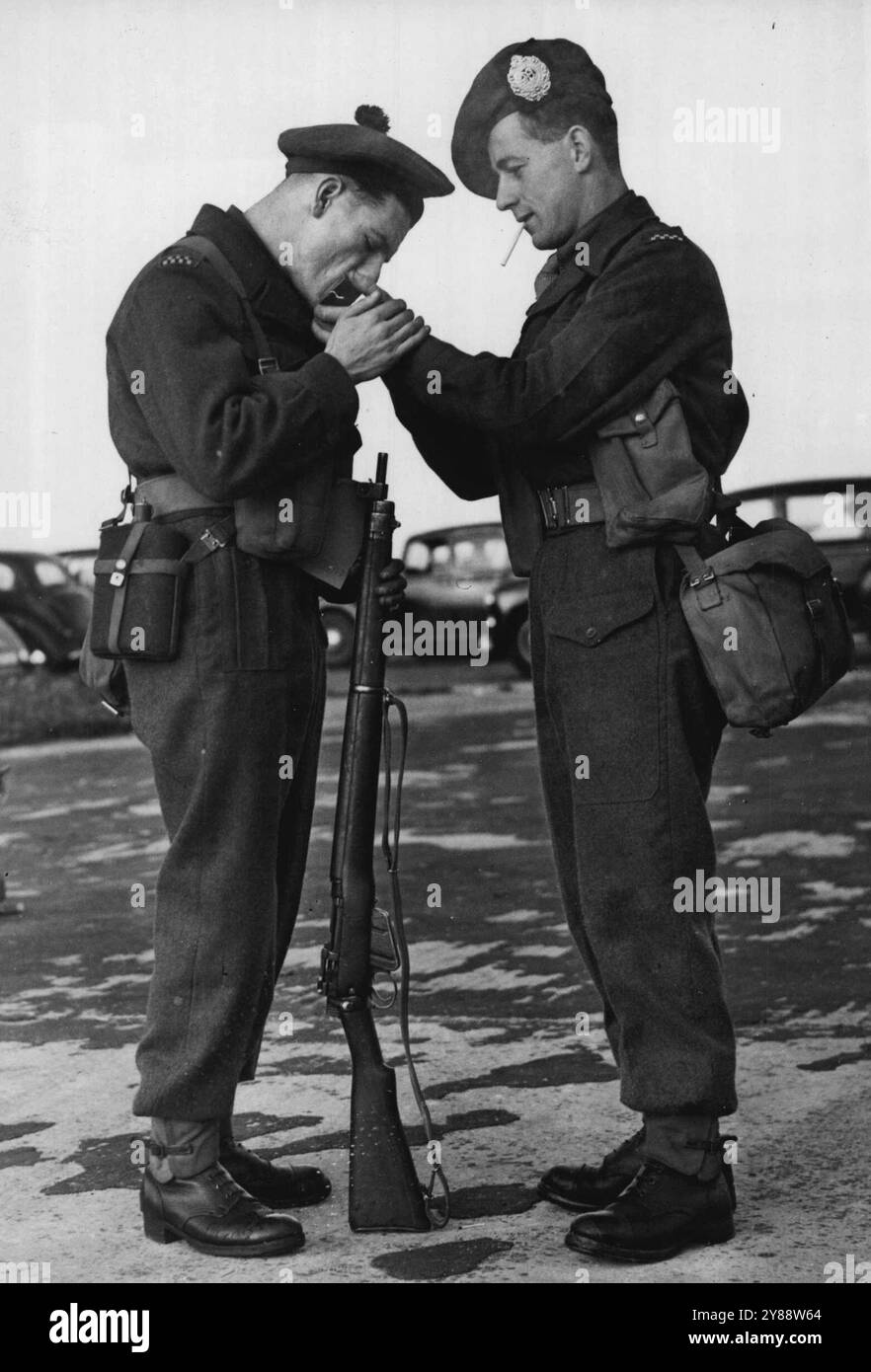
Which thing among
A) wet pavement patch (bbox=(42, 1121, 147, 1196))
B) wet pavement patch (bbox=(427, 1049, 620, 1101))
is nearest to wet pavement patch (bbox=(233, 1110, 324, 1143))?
wet pavement patch (bbox=(42, 1121, 147, 1196))

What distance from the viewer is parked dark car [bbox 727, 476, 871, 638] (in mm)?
6930

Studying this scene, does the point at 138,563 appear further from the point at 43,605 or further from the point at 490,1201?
the point at 43,605

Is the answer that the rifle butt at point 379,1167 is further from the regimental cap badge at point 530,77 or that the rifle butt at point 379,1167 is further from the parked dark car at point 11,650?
the parked dark car at point 11,650

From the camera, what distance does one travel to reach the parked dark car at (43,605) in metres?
7.88

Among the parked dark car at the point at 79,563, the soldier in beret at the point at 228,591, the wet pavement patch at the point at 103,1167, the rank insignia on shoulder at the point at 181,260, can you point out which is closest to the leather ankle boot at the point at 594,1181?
the soldier in beret at the point at 228,591

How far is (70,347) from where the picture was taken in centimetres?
551

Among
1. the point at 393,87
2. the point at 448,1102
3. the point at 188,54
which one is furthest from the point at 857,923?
the point at 188,54

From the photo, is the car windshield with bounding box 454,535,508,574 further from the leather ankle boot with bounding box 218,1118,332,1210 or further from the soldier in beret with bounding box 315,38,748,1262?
the leather ankle boot with bounding box 218,1118,332,1210

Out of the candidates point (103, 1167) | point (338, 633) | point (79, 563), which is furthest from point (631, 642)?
point (338, 633)

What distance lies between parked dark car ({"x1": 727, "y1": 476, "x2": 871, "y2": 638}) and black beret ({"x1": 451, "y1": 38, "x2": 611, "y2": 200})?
5.52 ft

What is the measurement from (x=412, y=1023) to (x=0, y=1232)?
1595 mm

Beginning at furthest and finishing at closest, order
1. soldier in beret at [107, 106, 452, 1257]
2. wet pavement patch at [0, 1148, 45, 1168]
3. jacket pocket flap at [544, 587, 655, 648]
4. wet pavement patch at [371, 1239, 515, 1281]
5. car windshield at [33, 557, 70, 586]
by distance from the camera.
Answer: car windshield at [33, 557, 70, 586]
wet pavement patch at [0, 1148, 45, 1168]
jacket pocket flap at [544, 587, 655, 648]
soldier in beret at [107, 106, 452, 1257]
wet pavement patch at [371, 1239, 515, 1281]

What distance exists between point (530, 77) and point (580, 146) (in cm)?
15
